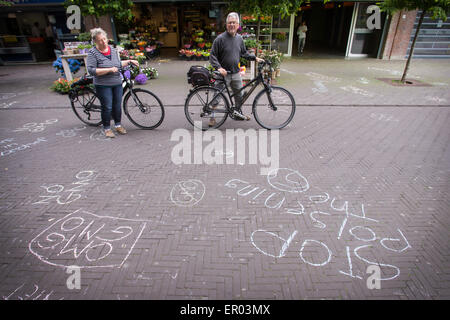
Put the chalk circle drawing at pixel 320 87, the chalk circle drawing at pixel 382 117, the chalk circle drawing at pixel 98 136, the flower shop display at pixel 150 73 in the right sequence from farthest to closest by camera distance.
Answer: the flower shop display at pixel 150 73 → the chalk circle drawing at pixel 320 87 → the chalk circle drawing at pixel 382 117 → the chalk circle drawing at pixel 98 136

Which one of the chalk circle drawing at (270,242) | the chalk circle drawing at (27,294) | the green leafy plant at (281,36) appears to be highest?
the green leafy plant at (281,36)

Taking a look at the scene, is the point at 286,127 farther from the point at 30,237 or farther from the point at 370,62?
the point at 370,62

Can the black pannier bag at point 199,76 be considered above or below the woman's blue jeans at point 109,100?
above

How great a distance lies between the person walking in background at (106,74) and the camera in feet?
14.1

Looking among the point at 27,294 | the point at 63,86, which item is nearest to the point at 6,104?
the point at 63,86

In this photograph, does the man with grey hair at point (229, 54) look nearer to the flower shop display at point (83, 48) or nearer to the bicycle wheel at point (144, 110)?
the bicycle wheel at point (144, 110)

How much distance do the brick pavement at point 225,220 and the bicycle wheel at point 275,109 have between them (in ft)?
1.96

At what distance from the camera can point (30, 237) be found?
2760 millimetres

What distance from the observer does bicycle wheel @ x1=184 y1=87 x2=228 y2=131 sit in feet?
17.2

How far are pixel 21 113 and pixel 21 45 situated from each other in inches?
485

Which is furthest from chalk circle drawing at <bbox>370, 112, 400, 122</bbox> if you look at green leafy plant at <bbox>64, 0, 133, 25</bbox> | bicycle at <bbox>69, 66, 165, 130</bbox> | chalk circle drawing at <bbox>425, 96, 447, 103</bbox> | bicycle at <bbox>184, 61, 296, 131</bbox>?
green leafy plant at <bbox>64, 0, 133, 25</bbox>

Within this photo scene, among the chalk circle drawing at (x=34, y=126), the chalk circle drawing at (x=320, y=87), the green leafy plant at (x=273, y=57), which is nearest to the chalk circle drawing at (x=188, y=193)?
the chalk circle drawing at (x=34, y=126)

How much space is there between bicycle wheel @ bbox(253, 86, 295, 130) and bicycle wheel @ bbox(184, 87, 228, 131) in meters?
0.67

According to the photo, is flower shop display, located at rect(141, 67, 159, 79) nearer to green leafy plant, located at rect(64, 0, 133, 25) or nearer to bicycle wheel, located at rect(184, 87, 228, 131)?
green leafy plant, located at rect(64, 0, 133, 25)
